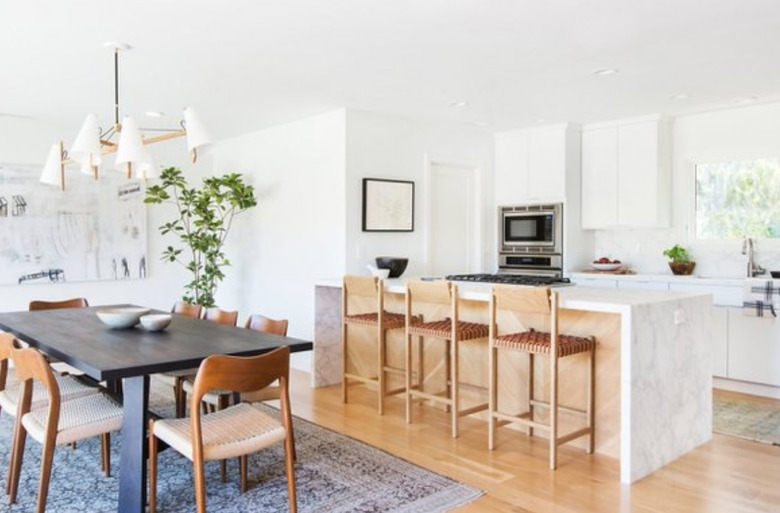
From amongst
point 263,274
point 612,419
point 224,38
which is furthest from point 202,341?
point 263,274

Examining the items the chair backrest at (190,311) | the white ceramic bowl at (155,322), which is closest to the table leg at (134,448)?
the white ceramic bowl at (155,322)

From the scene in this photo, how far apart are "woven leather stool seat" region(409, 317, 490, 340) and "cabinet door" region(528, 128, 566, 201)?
253 cm

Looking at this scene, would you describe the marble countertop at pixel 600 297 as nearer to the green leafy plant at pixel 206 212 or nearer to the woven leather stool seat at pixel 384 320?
the woven leather stool seat at pixel 384 320

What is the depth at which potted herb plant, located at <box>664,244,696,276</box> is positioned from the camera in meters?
5.59

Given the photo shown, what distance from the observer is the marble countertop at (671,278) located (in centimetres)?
501

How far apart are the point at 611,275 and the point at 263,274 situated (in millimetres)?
3446

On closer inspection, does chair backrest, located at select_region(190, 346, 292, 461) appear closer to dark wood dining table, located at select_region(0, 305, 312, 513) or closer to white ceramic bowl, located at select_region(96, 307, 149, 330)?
dark wood dining table, located at select_region(0, 305, 312, 513)

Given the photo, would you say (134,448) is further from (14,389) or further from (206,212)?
(206,212)

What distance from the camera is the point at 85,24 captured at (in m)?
3.28

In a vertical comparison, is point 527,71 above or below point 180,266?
above

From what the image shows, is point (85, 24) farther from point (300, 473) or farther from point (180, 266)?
point (180, 266)

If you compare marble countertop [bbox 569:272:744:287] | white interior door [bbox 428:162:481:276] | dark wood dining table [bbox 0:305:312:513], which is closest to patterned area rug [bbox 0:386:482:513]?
dark wood dining table [bbox 0:305:312:513]

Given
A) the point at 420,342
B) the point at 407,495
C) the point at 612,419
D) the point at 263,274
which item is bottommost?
the point at 407,495

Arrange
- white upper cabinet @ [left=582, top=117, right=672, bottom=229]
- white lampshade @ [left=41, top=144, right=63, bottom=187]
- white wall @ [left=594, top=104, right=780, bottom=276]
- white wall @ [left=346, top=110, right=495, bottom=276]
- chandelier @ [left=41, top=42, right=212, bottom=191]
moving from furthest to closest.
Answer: white upper cabinet @ [left=582, top=117, right=672, bottom=229], white wall @ [left=346, top=110, right=495, bottom=276], white wall @ [left=594, top=104, right=780, bottom=276], white lampshade @ [left=41, top=144, right=63, bottom=187], chandelier @ [left=41, top=42, right=212, bottom=191]
